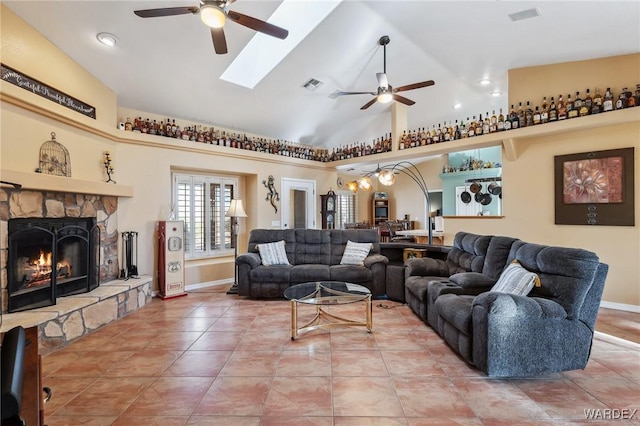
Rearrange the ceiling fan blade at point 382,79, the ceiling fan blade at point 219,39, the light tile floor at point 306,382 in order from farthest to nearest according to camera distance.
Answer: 1. the ceiling fan blade at point 382,79
2. the ceiling fan blade at point 219,39
3. the light tile floor at point 306,382

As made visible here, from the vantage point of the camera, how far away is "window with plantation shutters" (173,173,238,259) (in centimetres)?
560

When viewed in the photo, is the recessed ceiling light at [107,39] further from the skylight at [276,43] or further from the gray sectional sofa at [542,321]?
the gray sectional sofa at [542,321]

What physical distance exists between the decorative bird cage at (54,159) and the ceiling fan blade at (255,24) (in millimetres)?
2502

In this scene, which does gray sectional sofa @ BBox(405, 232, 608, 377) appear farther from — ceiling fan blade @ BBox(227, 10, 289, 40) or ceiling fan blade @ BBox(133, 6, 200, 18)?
ceiling fan blade @ BBox(133, 6, 200, 18)

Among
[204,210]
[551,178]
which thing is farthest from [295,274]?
[551,178]

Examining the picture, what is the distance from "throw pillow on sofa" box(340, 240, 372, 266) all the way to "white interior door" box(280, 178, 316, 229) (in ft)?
6.62

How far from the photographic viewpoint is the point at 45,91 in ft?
10.8

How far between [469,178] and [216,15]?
28.6 feet

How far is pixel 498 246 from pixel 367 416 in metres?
2.26

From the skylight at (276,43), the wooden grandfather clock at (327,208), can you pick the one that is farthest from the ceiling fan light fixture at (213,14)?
the wooden grandfather clock at (327,208)

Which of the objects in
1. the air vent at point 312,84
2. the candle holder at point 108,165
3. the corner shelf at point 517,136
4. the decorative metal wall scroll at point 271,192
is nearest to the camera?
the corner shelf at point 517,136

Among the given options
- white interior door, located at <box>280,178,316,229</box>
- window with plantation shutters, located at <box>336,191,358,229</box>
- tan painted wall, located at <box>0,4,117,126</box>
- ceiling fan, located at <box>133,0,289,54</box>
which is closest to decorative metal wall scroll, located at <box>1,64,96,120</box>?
tan painted wall, located at <box>0,4,117,126</box>

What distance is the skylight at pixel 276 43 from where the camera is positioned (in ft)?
12.7

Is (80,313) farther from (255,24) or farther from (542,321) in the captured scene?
(542,321)
